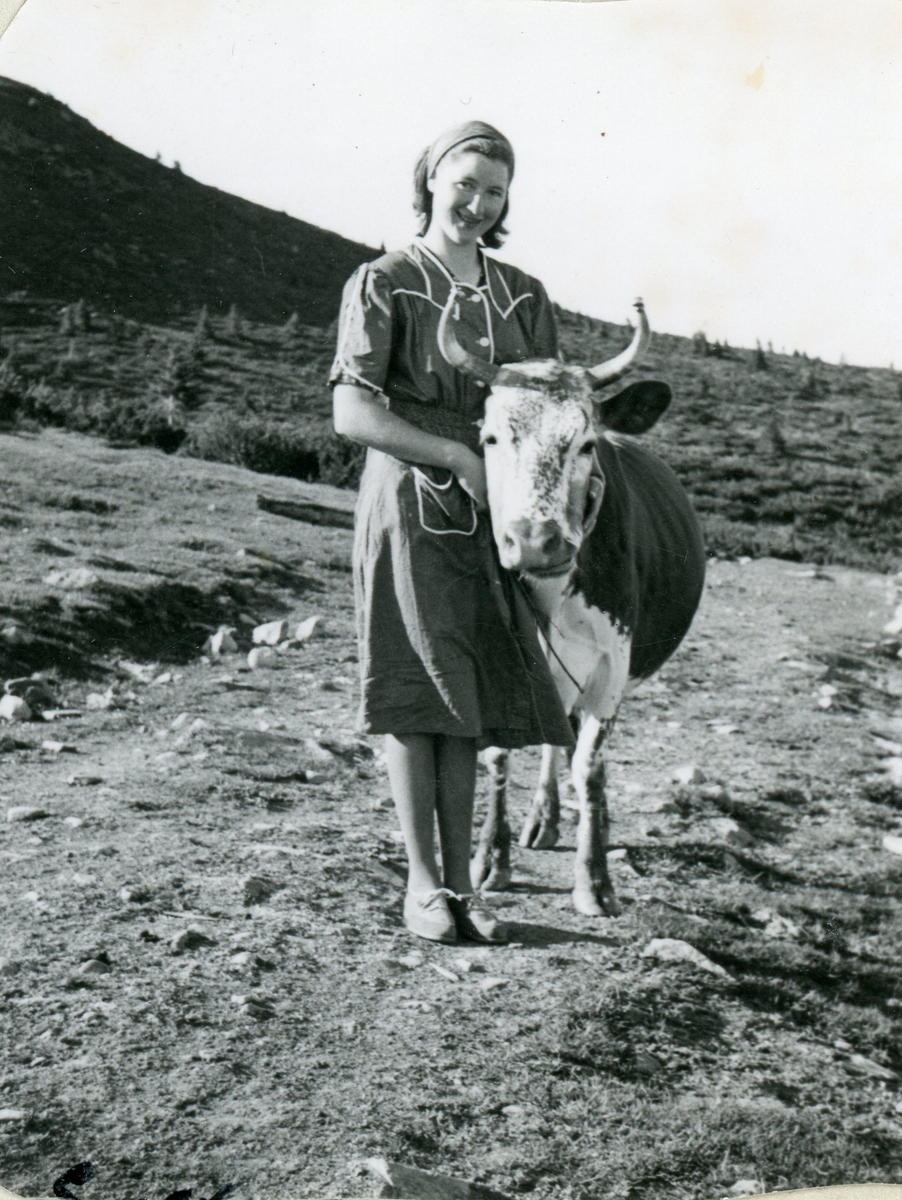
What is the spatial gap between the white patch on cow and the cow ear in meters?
0.45

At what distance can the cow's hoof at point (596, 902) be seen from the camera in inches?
131

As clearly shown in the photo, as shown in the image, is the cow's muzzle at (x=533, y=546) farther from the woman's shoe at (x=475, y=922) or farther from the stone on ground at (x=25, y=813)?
the stone on ground at (x=25, y=813)

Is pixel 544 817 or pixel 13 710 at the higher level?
pixel 13 710

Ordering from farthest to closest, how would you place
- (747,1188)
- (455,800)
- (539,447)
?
1. (455,800)
2. (539,447)
3. (747,1188)

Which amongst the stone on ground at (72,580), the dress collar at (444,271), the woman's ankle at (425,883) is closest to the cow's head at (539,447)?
the dress collar at (444,271)

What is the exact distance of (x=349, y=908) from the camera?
120 inches

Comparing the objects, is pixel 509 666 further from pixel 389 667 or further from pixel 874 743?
pixel 874 743

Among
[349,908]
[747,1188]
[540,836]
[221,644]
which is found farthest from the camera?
[221,644]

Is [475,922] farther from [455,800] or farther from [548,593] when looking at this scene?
[548,593]

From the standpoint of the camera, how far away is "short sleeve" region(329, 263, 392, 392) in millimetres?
2625

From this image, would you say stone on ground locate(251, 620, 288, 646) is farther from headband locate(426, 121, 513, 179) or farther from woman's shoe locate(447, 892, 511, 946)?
headband locate(426, 121, 513, 179)

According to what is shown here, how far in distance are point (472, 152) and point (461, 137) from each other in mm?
52

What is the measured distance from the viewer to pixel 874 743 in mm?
4410

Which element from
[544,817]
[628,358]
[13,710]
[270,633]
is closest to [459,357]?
[628,358]
